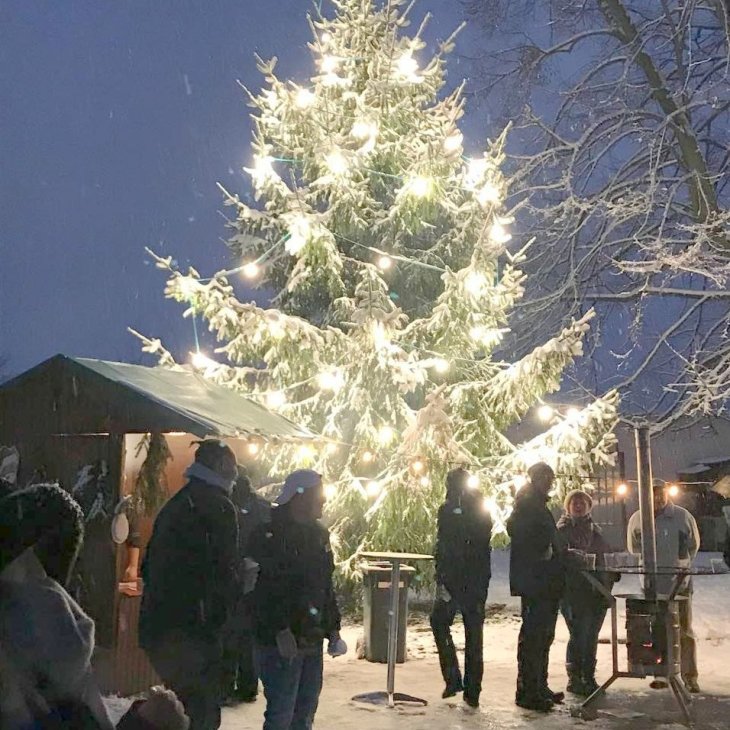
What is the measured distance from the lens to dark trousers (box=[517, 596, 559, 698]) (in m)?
7.09

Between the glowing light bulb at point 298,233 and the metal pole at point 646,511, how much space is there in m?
5.67

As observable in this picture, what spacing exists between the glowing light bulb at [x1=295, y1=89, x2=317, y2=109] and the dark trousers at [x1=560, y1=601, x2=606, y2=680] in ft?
25.5

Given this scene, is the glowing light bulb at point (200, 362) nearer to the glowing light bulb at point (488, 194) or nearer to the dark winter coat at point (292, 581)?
the glowing light bulb at point (488, 194)

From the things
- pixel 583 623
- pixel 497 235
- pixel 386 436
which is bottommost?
pixel 583 623

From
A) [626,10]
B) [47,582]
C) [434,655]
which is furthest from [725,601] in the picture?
[47,582]

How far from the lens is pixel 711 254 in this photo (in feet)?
44.6

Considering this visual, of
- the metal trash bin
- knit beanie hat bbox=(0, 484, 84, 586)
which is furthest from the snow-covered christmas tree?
knit beanie hat bbox=(0, 484, 84, 586)

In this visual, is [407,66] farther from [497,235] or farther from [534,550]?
[534,550]

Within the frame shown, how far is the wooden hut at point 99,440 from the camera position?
7.02 meters

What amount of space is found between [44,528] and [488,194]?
10356 millimetres

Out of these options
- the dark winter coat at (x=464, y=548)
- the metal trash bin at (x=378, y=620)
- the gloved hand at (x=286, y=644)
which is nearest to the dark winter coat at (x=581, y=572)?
the dark winter coat at (x=464, y=548)

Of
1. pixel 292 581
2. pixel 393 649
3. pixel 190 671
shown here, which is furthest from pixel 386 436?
pixel 190 671

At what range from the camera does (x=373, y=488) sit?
11.0m

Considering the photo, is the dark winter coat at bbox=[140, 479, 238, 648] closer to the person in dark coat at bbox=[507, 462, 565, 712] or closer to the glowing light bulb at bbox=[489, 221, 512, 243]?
the person in dark coat at bbox=[507, 462, 565, 712]
